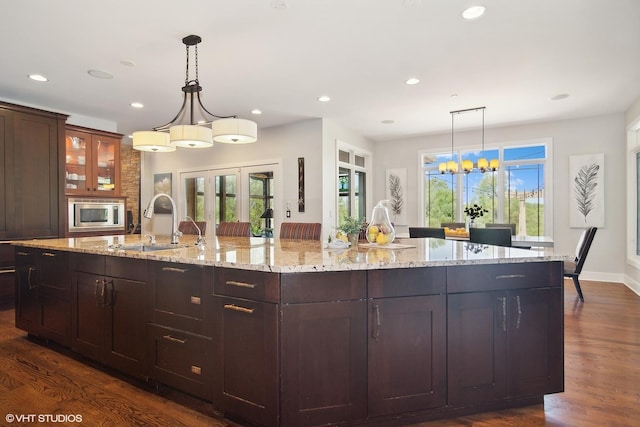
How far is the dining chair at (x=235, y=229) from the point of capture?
408 centimetres

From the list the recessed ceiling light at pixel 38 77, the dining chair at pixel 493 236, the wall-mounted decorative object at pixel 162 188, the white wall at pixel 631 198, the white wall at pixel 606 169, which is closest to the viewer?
the recessed ceiling light at pixel 38 77

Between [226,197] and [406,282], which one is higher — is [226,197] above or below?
above

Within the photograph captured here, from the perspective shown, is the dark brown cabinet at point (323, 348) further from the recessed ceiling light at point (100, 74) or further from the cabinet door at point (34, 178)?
the cabinet door at point (34, 178)

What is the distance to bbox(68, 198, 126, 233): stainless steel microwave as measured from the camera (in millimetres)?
5009

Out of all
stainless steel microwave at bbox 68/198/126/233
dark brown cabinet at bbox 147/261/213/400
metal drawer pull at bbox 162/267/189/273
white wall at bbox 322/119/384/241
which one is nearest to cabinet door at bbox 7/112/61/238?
stainless steel microwave at bbox 68/198/126/233

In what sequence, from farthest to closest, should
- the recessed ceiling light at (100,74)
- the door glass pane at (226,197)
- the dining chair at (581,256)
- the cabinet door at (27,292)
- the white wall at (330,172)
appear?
1. the door glass pane at (226,197)
2. the white wall at (330,172)
3. the dining chair at (581,256)
4. the recessed ceiling light at (100,74)
5. the cabinet door at (27,292)

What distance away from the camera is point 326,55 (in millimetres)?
3512

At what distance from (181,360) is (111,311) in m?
0.75

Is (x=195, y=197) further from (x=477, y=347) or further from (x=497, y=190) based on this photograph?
(x=477, y=347)

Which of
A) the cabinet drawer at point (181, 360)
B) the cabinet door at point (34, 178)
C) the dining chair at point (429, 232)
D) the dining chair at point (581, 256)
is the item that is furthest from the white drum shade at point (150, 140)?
the dining chair at point (581, 256)

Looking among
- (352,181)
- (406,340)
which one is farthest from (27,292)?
(352,181)

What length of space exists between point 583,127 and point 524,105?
1.61 m

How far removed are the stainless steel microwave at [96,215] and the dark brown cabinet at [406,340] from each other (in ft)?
15.8

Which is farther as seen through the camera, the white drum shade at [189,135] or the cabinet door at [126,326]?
the white drum shade at [189,135]
